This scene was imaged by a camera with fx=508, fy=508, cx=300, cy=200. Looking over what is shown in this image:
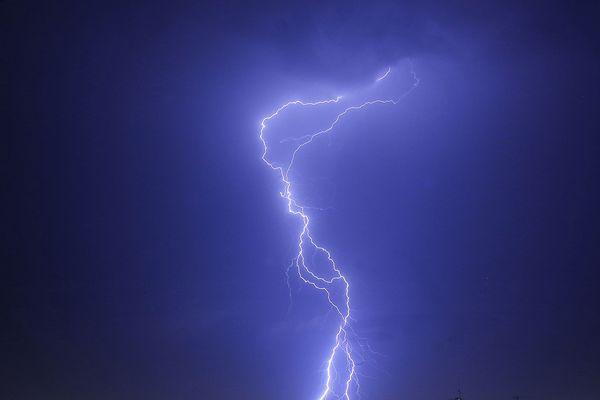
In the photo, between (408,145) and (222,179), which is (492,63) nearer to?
(408,145)

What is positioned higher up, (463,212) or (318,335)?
(463,212)

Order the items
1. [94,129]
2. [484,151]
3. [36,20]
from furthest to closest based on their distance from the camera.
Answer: [484,151], [94,129], [36,20]

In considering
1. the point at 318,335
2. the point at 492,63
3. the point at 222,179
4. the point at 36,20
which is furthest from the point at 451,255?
the point at 36,20

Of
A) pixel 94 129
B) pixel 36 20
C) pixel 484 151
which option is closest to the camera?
pixel 36 20

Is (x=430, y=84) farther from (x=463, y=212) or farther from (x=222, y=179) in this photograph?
(x=222, y=179)

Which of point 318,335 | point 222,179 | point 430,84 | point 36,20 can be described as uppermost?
point 430,84

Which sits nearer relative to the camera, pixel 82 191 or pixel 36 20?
pixel 36 20

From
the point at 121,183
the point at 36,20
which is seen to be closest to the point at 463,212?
the point at 121,183
